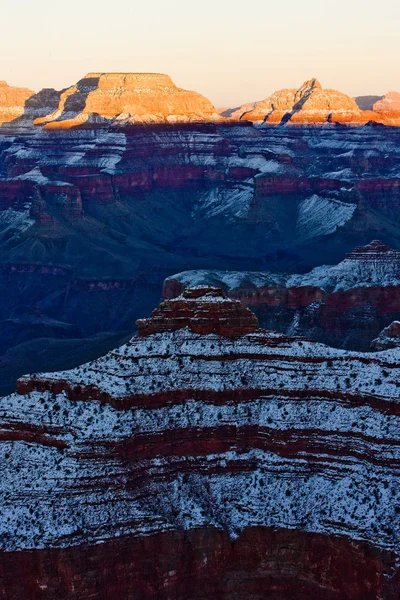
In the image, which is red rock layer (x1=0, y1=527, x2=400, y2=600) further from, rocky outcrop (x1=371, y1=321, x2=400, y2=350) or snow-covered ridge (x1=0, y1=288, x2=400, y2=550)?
rocky outcrop (x1=371, y1=321, x2=400, y2=350)

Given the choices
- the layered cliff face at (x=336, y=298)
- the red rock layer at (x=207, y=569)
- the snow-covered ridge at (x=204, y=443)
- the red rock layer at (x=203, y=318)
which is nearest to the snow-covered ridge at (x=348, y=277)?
the layered cliff face at (x=336, y=298)

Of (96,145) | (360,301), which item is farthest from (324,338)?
(96,145)

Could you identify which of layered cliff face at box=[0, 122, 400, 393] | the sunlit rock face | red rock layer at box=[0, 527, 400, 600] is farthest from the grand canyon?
the sunlit rock face

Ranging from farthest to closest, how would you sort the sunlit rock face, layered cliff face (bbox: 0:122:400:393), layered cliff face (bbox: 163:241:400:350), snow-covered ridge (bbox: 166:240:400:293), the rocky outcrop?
the sunlit rock face < layered cliff face (bbox: 0:122:400:393) < snow-covered ridge (bbox: 166:240:400:293) < layered cliff face (bbox: 163:241:400:350) < the rocky outcrop

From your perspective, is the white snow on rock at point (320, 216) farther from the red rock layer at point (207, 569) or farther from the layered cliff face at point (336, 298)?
the red rock layer at point (207, 569)

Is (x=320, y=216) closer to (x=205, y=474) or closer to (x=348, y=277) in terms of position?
(x=348, y=277)

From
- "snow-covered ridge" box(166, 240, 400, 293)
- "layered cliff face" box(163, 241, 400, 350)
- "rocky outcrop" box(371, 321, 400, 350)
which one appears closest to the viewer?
"rocky outcrop" box(371, 321, 400, 350)

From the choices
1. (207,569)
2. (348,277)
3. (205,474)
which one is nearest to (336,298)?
(348,277)

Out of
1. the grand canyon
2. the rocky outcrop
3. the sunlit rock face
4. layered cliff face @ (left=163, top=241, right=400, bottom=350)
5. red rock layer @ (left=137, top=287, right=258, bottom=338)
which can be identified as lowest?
the grand canyon
